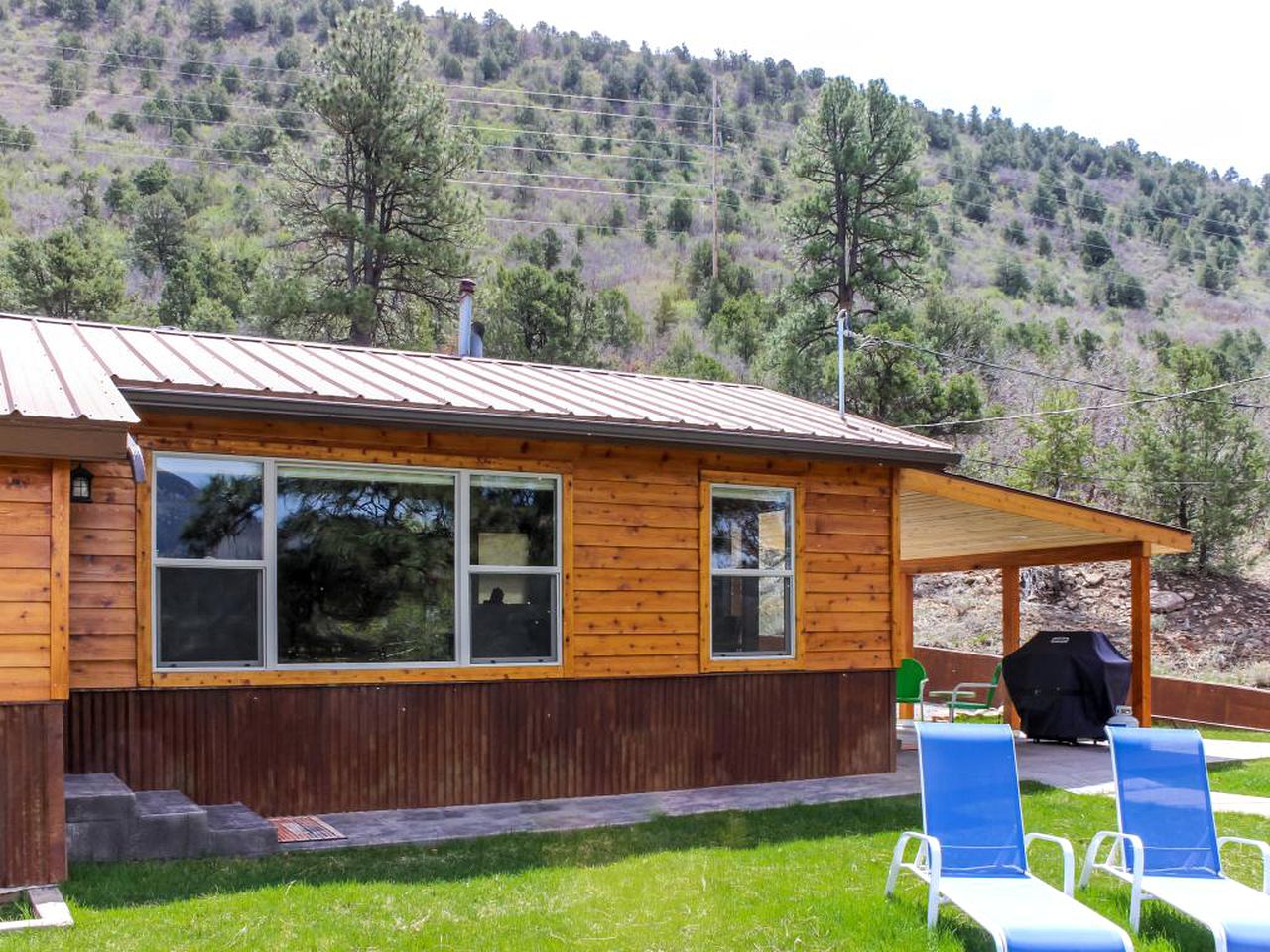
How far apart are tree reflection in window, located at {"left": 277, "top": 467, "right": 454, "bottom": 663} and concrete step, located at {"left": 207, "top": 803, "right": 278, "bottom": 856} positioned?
1.21 metres

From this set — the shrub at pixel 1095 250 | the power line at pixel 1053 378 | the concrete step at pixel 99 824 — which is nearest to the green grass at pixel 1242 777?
the concrete step at pixel 99 824

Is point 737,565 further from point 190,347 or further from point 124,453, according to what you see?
point 124,453

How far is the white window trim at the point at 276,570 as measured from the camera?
25.7 feet

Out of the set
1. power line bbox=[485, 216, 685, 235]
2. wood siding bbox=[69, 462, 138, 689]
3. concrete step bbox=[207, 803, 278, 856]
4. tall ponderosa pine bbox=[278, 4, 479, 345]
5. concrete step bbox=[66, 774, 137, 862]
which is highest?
power line bbox=[485, 216, 685, 235]

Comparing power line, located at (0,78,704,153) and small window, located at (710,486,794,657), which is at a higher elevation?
power line, located at (0,78,704,153)

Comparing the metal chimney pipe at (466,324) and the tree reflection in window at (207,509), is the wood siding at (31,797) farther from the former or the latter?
the metal chimney pipe at (466,324)

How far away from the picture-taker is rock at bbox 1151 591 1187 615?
2236cm

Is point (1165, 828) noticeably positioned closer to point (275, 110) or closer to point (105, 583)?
point (105, 583)

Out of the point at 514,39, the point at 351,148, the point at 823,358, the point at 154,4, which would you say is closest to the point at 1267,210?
the point at 514,39

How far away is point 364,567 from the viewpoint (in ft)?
28.0

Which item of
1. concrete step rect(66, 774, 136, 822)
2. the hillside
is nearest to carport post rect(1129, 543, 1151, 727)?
the hillside

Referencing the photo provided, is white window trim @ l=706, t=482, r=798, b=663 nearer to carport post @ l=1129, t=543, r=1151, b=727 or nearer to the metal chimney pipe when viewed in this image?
the metal chimney pipe

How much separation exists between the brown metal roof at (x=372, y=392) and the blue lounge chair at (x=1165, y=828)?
12.2 ft

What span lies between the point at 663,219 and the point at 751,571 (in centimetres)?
3958
